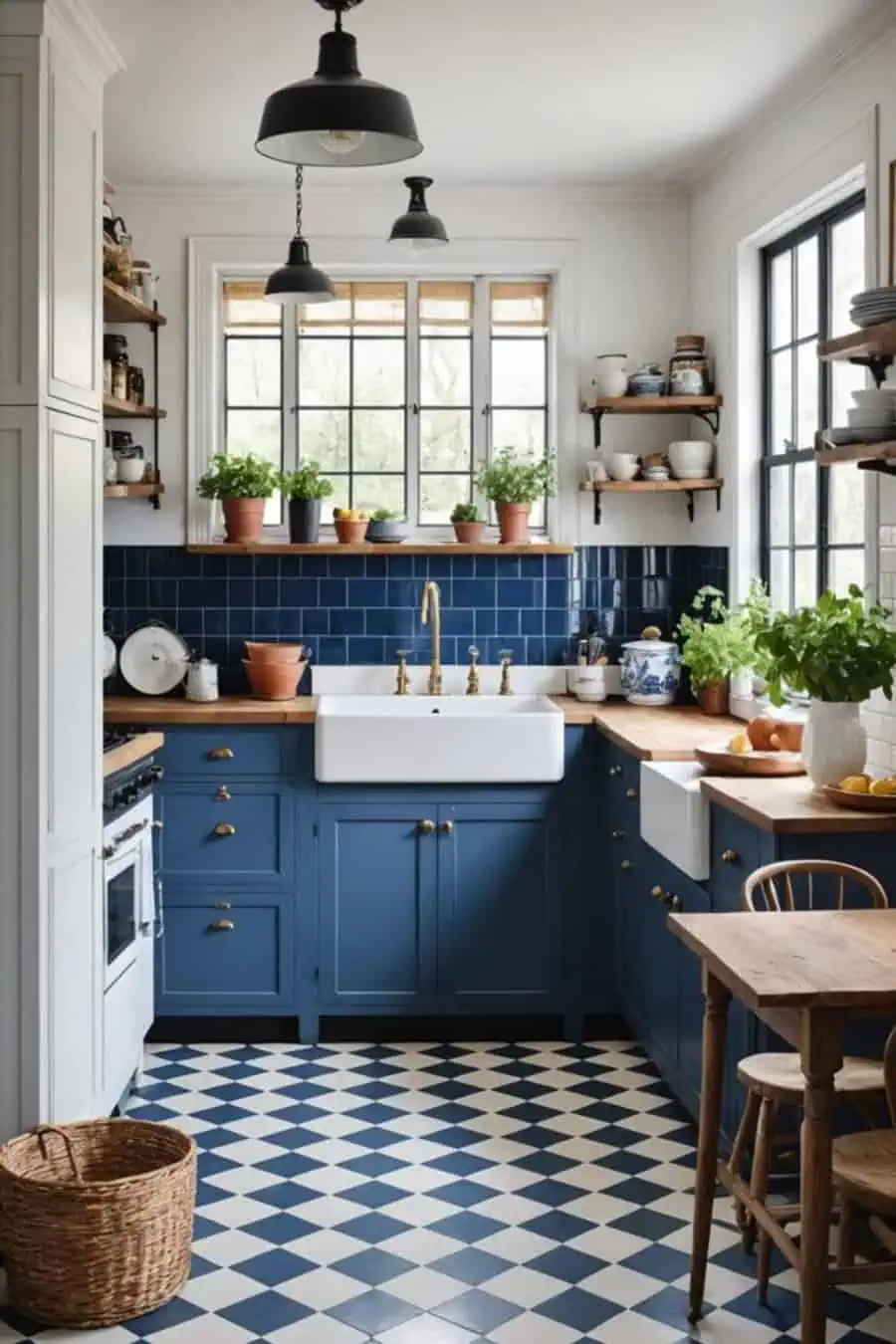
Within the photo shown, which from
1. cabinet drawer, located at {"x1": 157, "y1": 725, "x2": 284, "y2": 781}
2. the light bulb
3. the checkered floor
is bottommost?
the checkered floor

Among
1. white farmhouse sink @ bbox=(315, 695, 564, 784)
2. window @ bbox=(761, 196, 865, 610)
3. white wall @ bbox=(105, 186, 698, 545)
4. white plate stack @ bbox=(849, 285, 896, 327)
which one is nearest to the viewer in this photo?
white plate stack @ bbox=(849, 285, 896, 327)

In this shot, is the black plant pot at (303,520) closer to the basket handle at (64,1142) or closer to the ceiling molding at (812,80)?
the ceiling molding at (812,80)

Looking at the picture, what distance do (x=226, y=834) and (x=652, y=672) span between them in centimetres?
166

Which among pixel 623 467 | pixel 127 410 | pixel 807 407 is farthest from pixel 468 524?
pixel 807 407

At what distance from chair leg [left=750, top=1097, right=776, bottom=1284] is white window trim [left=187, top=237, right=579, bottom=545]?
3143mm

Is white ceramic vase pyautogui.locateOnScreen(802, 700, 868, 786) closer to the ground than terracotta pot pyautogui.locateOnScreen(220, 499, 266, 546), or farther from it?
closer to the ground

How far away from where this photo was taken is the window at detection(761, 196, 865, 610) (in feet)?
15.7

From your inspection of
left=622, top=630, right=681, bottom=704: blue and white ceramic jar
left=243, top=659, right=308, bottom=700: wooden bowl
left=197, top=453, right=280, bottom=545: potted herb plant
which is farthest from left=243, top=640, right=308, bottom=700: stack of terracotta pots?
left=622, top=630, right=681, bottom=704: blue and white ceramic jar

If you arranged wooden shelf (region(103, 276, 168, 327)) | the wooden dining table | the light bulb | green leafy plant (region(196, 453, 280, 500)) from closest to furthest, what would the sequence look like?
the wooden dining table, the light bulb, wooden shelf (region(103, 276, 168, 327)), green leafy plant (region(196, 453, 280, 500))

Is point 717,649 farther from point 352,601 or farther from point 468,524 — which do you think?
point 352,601

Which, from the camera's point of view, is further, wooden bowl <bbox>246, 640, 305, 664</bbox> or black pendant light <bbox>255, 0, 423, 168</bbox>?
wooden bowl <bbox>246, 640, 305, 664</bbox>

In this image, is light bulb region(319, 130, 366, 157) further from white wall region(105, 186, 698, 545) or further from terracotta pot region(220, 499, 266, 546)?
white wall region(105, 186, 698, 545)

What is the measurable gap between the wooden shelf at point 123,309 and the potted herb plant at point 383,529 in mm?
1053

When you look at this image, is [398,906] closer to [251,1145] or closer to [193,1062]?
[193,1062]
